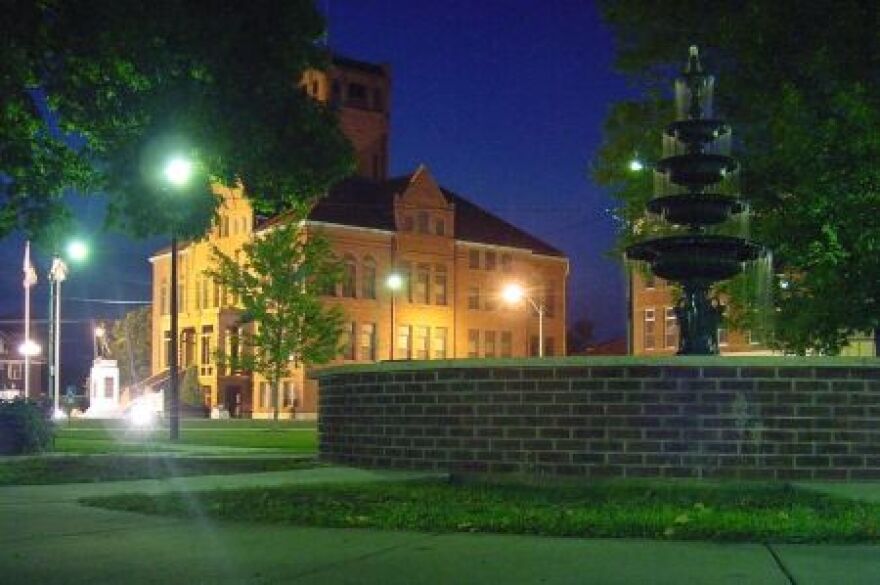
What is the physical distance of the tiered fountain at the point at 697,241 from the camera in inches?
642

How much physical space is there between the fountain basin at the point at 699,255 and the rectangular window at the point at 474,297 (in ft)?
200

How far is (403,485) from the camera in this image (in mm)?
13742

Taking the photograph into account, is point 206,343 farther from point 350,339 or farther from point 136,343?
point 136,343

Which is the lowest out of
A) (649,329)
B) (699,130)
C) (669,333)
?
(669,333)

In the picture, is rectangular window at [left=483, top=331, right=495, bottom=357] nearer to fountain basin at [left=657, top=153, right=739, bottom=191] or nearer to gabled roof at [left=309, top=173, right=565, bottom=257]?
gabled roof at [left=309, top=173, right=565, bottom=257]

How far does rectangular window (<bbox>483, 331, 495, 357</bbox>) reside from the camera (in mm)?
79312

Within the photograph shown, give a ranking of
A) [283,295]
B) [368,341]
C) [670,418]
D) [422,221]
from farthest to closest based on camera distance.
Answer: [422,221], [368,341], [283,295], [670,418]

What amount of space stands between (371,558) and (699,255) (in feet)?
29.7

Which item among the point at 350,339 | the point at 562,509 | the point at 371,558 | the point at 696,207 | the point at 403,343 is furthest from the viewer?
the point at 403,343

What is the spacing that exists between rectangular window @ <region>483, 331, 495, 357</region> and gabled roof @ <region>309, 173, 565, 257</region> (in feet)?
19.2

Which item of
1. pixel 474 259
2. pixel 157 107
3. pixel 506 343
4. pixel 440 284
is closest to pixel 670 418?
pixel 157 107

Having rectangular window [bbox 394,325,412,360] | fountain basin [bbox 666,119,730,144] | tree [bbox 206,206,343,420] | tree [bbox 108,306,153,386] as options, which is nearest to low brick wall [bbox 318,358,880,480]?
fountain basin [bbox 666,119,730,144]

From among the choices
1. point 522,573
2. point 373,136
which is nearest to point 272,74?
point 522,573

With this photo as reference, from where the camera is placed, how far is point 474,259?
78500 mm
